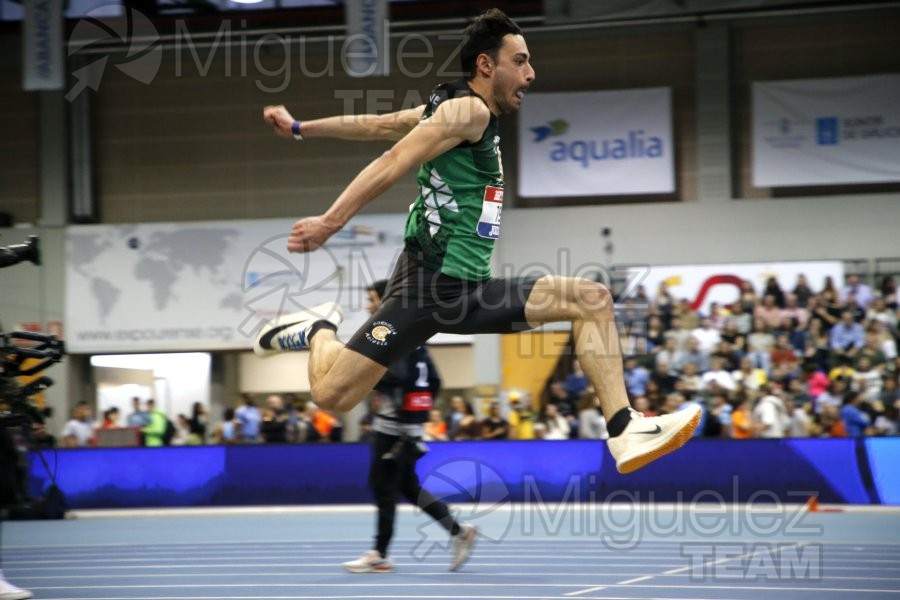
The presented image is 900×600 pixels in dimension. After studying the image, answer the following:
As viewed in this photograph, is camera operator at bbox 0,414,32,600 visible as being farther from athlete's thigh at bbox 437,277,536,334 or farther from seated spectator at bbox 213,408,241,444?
seated spectator at bbox 213,408,241,444

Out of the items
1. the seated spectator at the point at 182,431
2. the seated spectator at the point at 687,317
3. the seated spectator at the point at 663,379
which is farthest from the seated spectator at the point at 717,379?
the seated spectator at the point at 182,431

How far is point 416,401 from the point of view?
28.2ft

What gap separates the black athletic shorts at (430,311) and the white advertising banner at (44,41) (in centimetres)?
1473

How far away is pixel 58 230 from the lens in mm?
23062

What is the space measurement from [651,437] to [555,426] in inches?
441

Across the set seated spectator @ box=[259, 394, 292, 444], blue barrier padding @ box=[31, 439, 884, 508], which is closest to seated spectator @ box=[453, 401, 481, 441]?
blue barrier padding @ box=[31, 439, 884, 508]

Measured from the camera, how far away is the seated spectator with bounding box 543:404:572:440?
16391mm

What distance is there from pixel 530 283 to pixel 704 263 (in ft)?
52.6

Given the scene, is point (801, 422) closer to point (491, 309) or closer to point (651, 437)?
point (651, 437)

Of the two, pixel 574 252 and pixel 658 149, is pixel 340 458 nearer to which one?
pixel 574 252

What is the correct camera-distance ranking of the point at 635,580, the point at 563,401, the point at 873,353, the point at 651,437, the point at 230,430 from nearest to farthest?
1. the point at 651,437
2. the point at 635,580
3. the point at 873,353
4. the point at 563,401
5. the point at 230,430

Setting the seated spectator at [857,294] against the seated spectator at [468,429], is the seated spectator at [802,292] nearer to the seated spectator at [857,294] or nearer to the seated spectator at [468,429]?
the seated spectator at [857,294]

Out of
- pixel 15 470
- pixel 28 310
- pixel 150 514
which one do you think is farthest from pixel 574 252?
pixel 15 470

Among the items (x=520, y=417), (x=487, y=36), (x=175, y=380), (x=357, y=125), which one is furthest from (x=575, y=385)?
(x=487, y=36)
